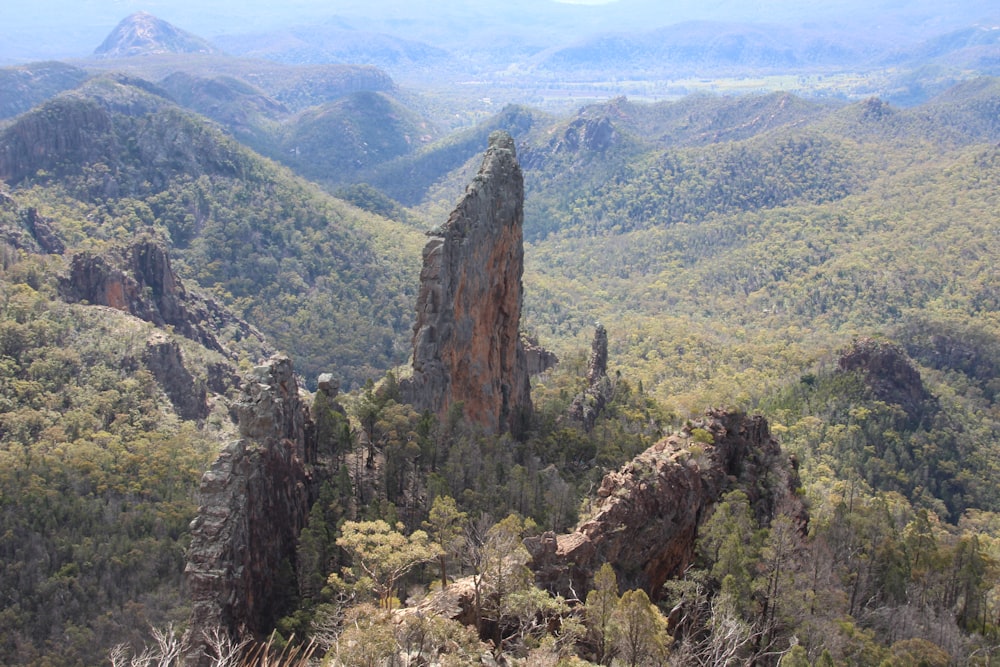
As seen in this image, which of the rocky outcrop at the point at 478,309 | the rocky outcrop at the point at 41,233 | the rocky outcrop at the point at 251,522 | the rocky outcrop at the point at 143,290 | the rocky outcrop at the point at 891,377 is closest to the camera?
the rocky outcrop at the point at 251,522

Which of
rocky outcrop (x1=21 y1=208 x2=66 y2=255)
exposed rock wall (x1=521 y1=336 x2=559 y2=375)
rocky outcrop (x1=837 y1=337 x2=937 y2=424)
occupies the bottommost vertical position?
rocky outcrop (x1=837 y1=337 x2=937 y2=424)

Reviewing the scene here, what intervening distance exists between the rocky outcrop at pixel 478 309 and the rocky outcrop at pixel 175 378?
36436mm

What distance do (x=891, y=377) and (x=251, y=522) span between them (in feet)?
259

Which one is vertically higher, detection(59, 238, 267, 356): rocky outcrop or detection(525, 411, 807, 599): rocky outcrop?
detection(525, 411, 807, 599): rocky outcrop

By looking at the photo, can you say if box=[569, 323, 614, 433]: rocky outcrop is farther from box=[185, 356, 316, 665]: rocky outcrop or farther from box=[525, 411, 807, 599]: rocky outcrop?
box=[185, 356, 316, 665]: rocky outcrop

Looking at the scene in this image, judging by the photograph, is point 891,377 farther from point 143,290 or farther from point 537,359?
point 143,290

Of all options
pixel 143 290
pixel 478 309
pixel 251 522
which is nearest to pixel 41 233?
pixel 143 290

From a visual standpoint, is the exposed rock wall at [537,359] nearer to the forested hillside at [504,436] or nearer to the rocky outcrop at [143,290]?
the forested hillside at [504,436]

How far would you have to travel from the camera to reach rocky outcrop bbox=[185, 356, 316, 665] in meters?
36.9

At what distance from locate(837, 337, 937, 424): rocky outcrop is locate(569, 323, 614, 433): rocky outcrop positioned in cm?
3207

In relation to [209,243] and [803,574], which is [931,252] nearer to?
[209,243]

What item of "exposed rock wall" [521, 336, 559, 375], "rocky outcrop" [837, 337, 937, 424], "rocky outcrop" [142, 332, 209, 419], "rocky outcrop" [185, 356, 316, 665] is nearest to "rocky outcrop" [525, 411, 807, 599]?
"rocky outcrop" [185, 356, 316, 665]

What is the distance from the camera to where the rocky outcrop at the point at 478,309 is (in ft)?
194

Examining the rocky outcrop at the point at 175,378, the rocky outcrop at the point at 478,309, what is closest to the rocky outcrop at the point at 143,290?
the rocky outcrop at the point at 175,378
